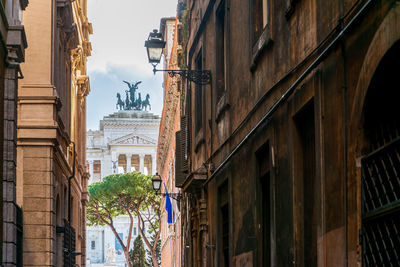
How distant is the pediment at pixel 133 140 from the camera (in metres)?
117

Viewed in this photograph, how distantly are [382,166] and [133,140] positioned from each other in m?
113

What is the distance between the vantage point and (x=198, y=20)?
19.1 m

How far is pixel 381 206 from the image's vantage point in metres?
6.17

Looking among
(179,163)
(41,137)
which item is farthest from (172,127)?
(41,137)

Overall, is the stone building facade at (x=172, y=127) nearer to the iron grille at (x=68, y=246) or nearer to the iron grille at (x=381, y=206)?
the iron grille at (x=68, y=246)

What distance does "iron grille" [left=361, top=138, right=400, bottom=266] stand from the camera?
5.96 m

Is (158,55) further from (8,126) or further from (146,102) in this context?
(146,102)

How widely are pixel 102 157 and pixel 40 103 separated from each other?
105 m

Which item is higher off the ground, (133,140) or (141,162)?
(133,140)

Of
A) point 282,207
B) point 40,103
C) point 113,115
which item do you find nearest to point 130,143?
point 113,115

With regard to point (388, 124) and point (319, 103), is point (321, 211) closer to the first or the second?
point (319, 103)

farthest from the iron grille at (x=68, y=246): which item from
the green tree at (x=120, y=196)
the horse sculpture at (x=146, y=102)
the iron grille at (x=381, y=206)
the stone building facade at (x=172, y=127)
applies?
the horse sculpture at (x=146, y=102)

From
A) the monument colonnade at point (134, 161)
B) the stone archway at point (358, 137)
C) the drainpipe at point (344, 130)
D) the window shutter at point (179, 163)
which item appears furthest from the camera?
Result: the monument colonnade at point (134, 161)

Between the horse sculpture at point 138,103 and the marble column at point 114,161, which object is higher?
the horse sculpture at point 138,103
